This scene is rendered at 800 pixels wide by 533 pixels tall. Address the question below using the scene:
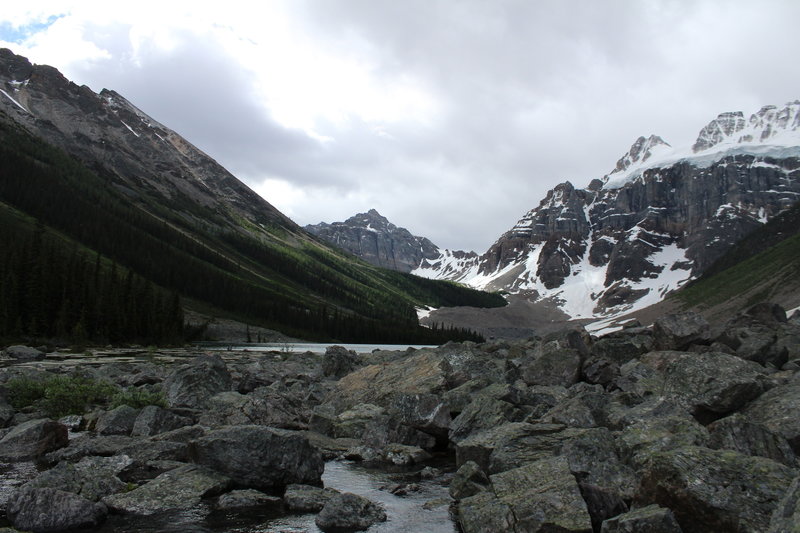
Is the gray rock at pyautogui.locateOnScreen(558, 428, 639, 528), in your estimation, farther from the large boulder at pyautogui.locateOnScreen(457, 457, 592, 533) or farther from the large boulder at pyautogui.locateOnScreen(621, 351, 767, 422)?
the large boulder at pyautogui.locateOnScreen(621, 351, 767, 422)

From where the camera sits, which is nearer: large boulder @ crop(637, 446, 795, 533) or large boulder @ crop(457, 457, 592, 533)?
large boulder @ crop(637, 446, 795, 533)

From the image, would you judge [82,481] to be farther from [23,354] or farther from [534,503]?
[23,354]

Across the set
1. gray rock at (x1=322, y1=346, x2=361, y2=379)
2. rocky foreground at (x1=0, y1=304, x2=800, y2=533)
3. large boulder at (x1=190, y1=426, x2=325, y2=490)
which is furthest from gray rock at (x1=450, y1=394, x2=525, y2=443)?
gray rock at (x1=322, y1=346, x2=361, y2=379)

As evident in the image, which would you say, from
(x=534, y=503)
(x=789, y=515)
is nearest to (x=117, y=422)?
(x=534, y=503)

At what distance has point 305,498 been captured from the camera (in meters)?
14.9

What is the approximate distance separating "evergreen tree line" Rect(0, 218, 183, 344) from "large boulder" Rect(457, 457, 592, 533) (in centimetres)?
9152

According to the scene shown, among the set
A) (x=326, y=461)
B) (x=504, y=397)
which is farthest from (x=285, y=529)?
(x=504, y=397)

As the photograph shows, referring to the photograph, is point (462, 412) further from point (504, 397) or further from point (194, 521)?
point (194, 521)

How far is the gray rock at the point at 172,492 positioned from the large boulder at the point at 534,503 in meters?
7.30

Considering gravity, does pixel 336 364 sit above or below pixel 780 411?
below

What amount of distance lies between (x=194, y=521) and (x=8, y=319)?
91.1m

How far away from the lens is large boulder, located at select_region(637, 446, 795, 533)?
391 inches

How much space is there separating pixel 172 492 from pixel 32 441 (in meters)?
7.95

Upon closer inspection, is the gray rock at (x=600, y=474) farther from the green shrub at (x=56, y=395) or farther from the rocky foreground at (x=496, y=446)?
the green shrub at (x=56, y=395)
